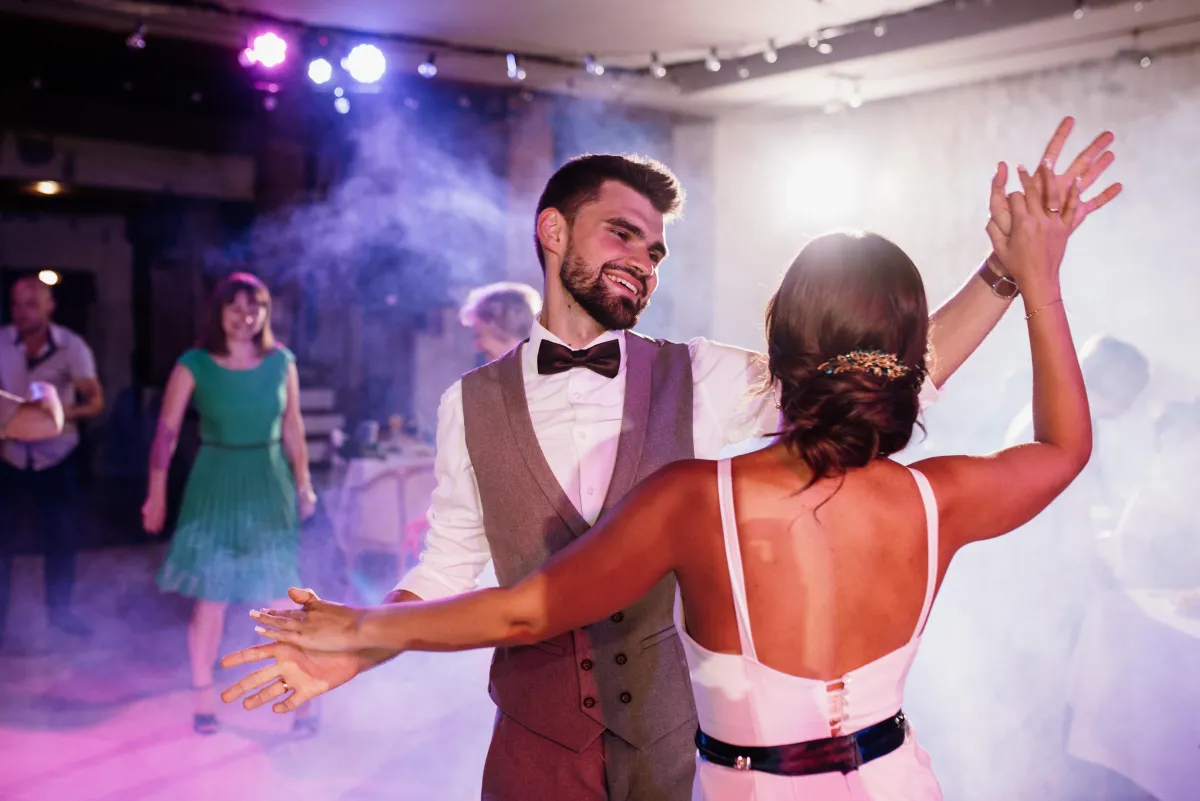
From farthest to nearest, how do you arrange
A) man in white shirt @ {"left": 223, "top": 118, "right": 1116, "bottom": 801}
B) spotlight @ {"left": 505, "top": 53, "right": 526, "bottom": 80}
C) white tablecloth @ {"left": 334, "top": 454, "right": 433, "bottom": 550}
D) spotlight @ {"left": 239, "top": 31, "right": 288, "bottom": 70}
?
spotlight @ {"left": 505, "top": 53, "right": 526, "bottom": 80} → spotlight @ {"left": 239, "top": 31, "right": 288, "bottom": 70} → white tablecloth @ {"left": 334, "top": 454, "right": 433, "bottom": 550} → man in white shirt @ {"left": 223, "top": 118, "right": 1116, "bottom": 801}

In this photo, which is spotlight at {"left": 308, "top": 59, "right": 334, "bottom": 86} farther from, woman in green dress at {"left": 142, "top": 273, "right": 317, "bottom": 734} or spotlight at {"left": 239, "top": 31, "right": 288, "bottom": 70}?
woman in green dress at {"left": 142, "top": 273, "right": 317, "bottom": 734}

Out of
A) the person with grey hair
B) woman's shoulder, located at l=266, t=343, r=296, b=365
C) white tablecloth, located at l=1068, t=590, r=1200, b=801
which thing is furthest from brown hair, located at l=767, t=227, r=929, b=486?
woman's shoulder, located at l=266, t=343, r=296, b=365

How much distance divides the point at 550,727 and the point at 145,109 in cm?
745

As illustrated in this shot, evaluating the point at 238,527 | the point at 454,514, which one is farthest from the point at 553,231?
the point at 238,527

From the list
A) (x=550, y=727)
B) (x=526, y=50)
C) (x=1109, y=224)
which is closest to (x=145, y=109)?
(x=526, y=50)

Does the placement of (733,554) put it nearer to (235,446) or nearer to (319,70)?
(235,446)

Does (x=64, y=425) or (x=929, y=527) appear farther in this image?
(x=64, y=425)

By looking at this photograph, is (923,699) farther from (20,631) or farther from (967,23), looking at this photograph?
(20,631)

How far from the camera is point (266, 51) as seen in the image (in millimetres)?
5801

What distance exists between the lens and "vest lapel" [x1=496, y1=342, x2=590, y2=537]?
1.68 metres

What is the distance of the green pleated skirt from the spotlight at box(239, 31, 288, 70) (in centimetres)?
286

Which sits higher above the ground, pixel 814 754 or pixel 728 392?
pixel 728 392

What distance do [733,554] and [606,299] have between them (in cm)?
75

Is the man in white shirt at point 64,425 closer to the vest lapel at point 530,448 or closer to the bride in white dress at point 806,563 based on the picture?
the vest lapel at point 530,448
